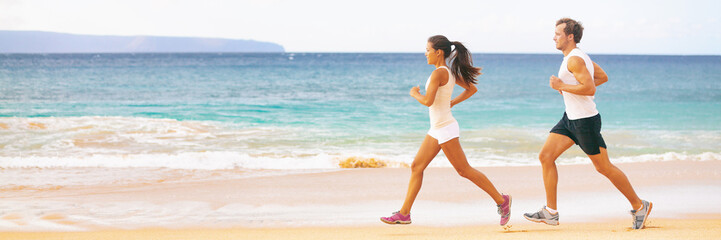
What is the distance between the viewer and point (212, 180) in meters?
7.43

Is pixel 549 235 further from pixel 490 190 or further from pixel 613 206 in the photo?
pixel 613 206

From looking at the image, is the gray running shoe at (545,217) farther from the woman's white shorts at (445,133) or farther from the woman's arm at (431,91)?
the woman's arm at (431,91)

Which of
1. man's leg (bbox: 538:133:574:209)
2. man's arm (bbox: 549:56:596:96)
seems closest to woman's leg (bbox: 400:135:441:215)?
man's leg (bbox: 538:133:574:209)

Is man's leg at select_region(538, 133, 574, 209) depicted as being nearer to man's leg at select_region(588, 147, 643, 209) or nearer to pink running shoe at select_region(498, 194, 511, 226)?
man's leg at select_region(588, 147, 643, 209)

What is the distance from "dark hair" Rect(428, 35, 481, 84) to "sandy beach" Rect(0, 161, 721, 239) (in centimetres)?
110

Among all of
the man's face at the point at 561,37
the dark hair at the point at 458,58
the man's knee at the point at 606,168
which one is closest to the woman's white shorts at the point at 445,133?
the dark hair at the point at 458,58

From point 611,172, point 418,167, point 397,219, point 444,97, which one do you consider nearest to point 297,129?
point 397,219

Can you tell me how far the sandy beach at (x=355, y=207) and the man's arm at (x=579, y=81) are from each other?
95 centimetres

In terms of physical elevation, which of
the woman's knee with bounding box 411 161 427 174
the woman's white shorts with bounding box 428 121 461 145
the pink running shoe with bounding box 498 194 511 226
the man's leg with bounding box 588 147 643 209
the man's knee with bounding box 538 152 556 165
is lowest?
the pink running shoe with bounding box 498 194 511 226

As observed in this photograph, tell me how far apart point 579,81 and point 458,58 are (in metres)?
0.81

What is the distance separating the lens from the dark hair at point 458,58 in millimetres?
4414

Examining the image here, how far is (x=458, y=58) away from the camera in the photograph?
4.41 m

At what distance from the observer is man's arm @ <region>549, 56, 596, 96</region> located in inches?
162

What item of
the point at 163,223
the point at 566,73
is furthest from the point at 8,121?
the point at 566,73
